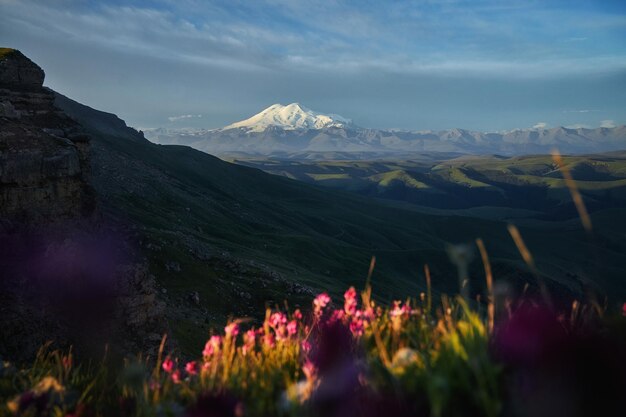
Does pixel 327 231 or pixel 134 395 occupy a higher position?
pixel 134 395

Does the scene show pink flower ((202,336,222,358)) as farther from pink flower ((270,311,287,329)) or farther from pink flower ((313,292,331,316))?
pink flower ((313,292,331,316))

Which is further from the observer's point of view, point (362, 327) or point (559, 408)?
point (362, 327)

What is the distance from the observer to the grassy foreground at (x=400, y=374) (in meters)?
3.46

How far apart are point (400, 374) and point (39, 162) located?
29.0 metres

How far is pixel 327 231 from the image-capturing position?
19400cm

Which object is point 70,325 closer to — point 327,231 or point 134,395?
point 134,395

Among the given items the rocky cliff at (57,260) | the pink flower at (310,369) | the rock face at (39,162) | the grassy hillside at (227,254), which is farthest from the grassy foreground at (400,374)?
the rock face at (39,162)

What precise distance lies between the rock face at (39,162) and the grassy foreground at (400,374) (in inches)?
867

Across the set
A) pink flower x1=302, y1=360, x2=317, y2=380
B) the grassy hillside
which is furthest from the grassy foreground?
the grassy hillside

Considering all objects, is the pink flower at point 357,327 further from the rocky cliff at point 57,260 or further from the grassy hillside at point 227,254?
the rocky cliff at point 57,260

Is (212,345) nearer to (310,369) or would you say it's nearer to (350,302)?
(310,369)

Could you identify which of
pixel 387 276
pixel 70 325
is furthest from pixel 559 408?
pixel 387 276

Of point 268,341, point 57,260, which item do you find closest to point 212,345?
point 268,341

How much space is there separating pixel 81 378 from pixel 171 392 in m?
1.72
